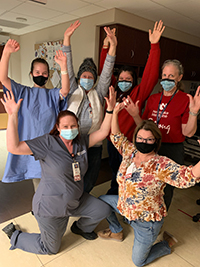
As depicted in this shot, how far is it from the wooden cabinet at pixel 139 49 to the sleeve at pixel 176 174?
209 cm

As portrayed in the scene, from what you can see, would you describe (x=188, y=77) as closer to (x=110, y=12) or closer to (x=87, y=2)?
(x=110, y=12)

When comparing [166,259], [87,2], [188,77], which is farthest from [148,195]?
[188,77]

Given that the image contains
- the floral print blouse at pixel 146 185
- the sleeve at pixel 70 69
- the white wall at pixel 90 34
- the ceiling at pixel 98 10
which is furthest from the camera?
the white wall at pixel 90 34

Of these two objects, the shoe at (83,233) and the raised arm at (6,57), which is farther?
the shoe at (83,233)

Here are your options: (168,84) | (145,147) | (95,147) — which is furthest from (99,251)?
(168,84)

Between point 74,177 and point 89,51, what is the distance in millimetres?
2299

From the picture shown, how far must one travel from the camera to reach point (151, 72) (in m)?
1.79

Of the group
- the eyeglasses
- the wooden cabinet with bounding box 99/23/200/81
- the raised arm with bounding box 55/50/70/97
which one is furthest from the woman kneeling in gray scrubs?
the wooden cabinet with bounding box 99/23/200/81

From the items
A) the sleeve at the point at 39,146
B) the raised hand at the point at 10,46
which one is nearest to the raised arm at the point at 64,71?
the raised hand at the point at 10,46

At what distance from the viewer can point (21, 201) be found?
2.39 metres

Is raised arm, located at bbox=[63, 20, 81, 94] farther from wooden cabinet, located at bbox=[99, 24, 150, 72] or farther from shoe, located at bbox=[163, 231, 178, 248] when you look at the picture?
shoe, located at bbox=[163, 231, 178, 248]

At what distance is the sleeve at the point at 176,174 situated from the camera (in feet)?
4.32

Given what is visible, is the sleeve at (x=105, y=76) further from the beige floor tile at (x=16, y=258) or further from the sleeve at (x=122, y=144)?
the beige floor tile at (x=16, y=258)

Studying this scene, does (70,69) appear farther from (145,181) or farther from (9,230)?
(9,230)
